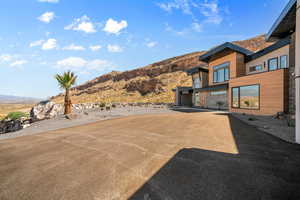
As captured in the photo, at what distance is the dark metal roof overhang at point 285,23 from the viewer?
8.41 metres

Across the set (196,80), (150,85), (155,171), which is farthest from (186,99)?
(155,171)

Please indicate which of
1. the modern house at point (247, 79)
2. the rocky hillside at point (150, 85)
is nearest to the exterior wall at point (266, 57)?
the modern house at point (247, 79)

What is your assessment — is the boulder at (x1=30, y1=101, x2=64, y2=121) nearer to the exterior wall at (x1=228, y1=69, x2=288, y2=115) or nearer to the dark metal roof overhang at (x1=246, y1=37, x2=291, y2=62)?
the exterior wall at (x1=228, y1=69, x2=288, y2=115)

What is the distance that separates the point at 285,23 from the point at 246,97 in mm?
6523

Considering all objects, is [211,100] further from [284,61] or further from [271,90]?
[271,90]

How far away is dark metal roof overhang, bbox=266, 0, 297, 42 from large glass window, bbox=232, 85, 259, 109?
15.5 ft

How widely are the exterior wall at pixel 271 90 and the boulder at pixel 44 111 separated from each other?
2032 centimetres


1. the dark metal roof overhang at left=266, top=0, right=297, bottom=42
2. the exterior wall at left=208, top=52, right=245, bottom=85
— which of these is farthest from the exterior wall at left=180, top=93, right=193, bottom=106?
the dark metal roof overhang at left=266, top=0, right=297, bottom=42

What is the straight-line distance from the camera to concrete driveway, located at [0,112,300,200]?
91.8 inches

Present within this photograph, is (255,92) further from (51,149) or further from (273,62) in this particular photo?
(51,149)

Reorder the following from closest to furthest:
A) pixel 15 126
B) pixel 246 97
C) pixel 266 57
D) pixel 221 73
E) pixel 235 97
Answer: pixel 15 126 < pixel 246 97 < pixel 235 97 < pixel 266 57 < pixel 221 73

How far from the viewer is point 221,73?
1939 cm

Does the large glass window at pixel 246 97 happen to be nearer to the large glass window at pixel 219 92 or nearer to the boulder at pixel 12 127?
the large glass window at pixel 219 92

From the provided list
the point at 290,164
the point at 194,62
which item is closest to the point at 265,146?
the point at 290,164
